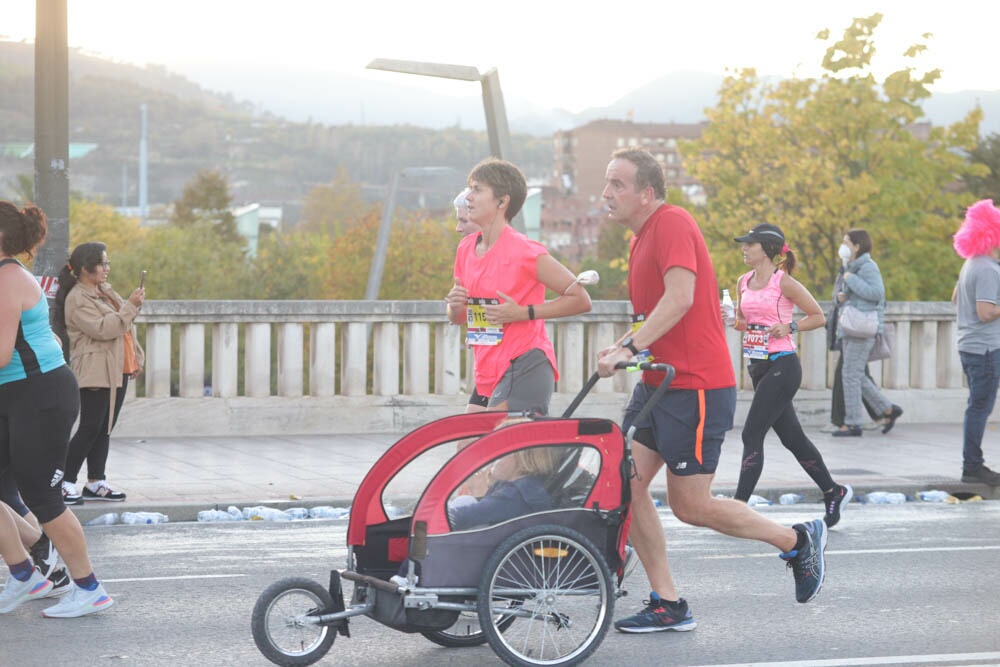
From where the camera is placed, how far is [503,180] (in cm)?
649

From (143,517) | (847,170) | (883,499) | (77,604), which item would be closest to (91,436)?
(143,517)

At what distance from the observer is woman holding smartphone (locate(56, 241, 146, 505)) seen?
9.12m

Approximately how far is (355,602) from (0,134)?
20545 centimetres

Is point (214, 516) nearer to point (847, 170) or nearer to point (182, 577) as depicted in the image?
point (182, 577)

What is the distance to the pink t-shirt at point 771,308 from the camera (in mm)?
8734

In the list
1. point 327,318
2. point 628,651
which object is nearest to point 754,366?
point 628,651

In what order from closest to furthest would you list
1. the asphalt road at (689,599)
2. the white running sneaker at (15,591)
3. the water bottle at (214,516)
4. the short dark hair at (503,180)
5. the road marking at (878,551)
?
the asphalt road at (689,599) < the white running sneaker at (15,591) < the short dark hair at (503,180) < the road marking at (878,551) < the water bottle at (214,516)

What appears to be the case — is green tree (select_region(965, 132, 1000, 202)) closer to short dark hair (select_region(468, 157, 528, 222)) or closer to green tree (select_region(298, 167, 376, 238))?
short dark hair (select_region(468, 157, 528, 222))

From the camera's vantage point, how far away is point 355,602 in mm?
5230

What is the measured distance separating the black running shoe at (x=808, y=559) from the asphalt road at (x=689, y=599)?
202mm

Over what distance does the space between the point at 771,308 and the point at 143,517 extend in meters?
4.20

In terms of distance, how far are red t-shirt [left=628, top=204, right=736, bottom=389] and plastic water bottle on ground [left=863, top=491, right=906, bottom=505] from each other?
5.02m

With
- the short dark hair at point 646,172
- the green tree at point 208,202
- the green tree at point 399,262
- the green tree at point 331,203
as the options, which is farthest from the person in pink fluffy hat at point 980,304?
the green tree at point 331,203

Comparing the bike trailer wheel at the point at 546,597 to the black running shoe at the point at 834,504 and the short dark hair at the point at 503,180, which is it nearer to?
the short dark hair at the point at 503,180
